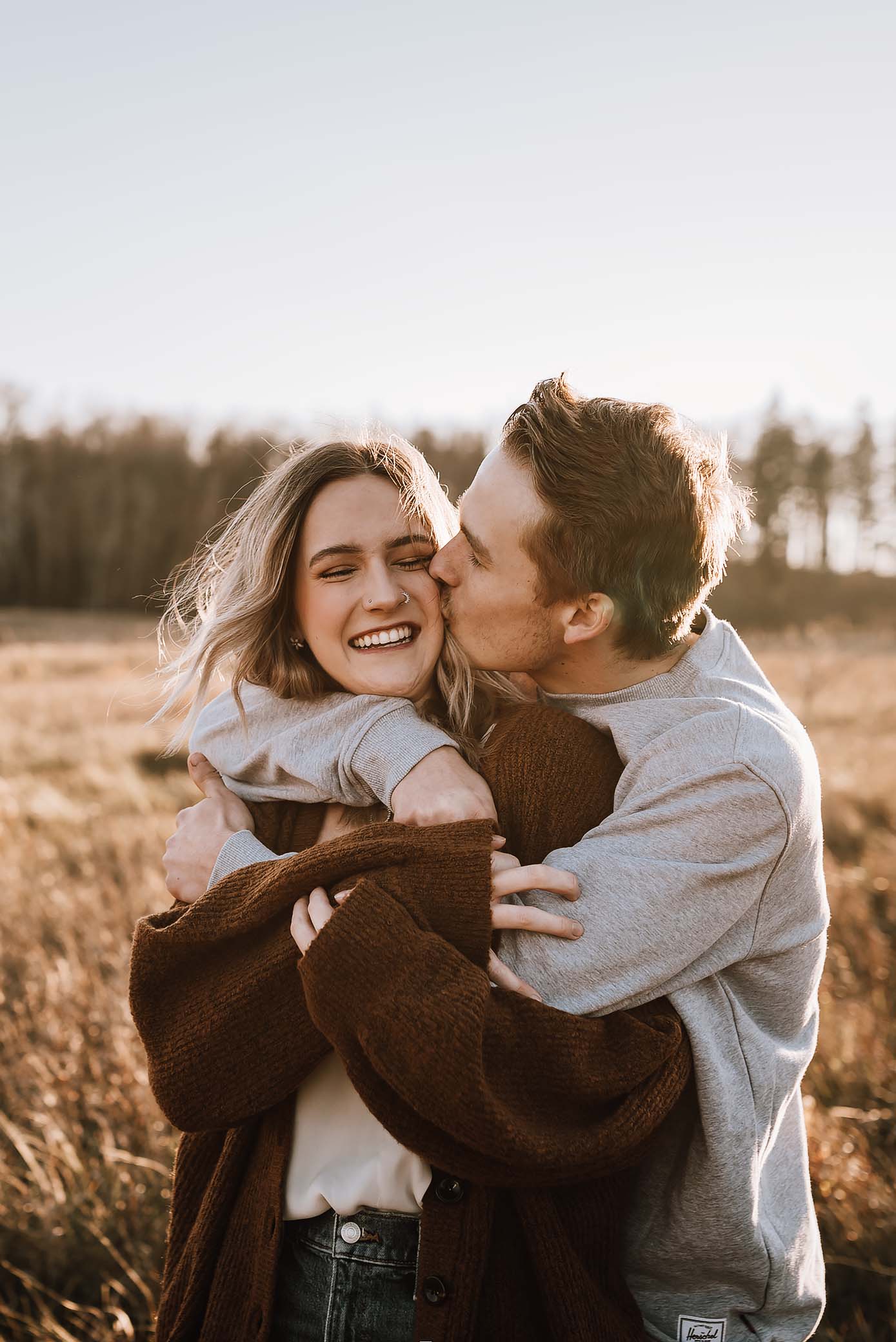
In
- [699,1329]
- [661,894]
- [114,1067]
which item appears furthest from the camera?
[114,1067]

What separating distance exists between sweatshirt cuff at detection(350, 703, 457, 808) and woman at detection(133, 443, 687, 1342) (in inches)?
7.0

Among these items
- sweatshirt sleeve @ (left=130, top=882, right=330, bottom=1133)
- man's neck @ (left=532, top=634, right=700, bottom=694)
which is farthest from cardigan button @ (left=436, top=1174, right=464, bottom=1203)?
man's neck @ (left=532, top=634, right=700, bottom=694)

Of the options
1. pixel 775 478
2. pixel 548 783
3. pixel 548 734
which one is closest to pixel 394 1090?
pixel 548 783

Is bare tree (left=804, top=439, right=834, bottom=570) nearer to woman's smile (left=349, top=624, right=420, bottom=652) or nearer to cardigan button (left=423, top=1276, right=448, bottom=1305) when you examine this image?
woman's smile (left=349, top=624, right=420, bottom=652)

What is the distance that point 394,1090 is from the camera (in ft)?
5.65

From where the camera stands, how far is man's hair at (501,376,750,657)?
2230mm

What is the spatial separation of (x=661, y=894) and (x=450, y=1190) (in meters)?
0.70

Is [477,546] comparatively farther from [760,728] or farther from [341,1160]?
[341,1160]

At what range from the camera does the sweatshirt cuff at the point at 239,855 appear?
222cm

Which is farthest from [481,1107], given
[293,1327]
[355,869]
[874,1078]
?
[874,1078]

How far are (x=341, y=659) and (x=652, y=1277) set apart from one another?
5.18 ft

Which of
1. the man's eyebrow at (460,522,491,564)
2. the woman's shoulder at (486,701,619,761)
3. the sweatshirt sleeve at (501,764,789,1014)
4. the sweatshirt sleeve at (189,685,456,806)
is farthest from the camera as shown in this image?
the man's eyebrow at (460,522,491,564)

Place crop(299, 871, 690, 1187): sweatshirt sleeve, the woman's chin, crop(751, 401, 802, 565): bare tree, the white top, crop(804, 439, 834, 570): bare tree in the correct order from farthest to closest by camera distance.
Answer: crop(804, 439, 834, 570): bare tree, crop(751, 401, 802, 565): bare tree, the woman's chin, the white top, crop(299, 871, 690, 1187): sweatshirt sleeve

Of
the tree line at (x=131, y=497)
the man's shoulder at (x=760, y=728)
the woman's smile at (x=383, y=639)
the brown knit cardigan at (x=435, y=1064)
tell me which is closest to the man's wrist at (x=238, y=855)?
the brown knit cardigan at (x=435, y=1064)
